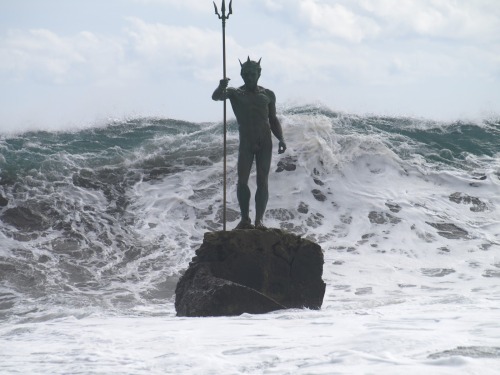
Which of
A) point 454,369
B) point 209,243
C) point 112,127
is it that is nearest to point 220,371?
point 454,369

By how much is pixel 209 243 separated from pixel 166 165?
9617 millimetres

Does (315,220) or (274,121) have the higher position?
(274,121)

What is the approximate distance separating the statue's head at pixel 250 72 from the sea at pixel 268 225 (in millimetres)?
2534

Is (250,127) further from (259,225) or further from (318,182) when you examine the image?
(318,182)

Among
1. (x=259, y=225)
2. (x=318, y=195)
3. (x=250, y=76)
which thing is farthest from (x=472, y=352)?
(x=318, y=195)

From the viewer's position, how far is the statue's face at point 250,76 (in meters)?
9.20

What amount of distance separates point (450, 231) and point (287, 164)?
4.19 meters

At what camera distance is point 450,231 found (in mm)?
15039

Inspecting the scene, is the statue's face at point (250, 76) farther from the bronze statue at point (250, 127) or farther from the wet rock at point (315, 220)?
the wet rock at point (315, 220)

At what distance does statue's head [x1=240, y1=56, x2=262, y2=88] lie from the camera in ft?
30.1

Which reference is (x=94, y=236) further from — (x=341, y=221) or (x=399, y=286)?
(x=399, y=286)

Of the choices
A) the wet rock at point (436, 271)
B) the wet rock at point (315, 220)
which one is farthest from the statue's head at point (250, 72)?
the wet rock at point (315, 220)

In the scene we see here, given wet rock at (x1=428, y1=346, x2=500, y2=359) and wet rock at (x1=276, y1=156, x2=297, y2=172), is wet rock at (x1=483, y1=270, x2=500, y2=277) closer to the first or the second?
wet rock at (x1=276, y1=156, x2=297, y2=172)

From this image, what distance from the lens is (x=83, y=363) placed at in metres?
5.16
